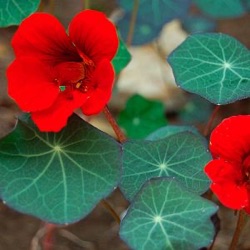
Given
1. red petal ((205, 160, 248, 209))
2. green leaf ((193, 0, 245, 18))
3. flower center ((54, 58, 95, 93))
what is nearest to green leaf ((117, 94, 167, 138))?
green leaf ((193, 0, 245, 18))

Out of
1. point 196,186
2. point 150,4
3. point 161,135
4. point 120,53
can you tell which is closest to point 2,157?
point 196,186

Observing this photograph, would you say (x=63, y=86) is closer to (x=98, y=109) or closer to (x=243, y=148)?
(x=98, y=109)

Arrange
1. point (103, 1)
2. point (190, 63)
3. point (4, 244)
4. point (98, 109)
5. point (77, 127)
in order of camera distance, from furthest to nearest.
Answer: point (103, 1)
point (4, 244)
point (190, 63)
point (77, 127)
point (98, 109)

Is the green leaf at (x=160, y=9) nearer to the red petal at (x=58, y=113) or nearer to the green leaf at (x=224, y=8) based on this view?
the green leaf at (x=224, y=8)

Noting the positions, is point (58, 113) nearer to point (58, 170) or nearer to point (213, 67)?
point (58, 170)

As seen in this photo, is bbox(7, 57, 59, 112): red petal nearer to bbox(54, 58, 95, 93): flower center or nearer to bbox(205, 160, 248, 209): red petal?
bbox(54, 58, 95, 93): flower center

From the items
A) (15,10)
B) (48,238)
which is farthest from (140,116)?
(15,10)

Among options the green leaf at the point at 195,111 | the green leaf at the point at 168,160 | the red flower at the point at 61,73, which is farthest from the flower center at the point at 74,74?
the green leaf at the point at 195,111
